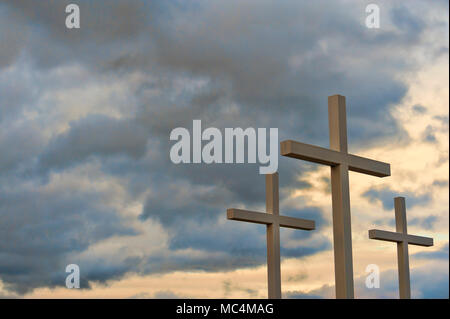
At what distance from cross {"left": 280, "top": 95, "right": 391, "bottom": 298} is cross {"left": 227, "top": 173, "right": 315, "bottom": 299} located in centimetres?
451

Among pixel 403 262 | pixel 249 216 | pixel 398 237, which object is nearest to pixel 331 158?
pixel 249 216

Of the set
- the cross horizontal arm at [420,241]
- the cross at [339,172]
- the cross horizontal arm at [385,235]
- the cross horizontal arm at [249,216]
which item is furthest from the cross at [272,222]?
the cross at [339,172]

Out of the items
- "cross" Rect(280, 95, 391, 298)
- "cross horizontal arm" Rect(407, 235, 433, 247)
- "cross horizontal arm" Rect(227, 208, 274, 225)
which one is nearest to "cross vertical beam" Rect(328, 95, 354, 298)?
"cross" Rect(280, 95, 391, 298)

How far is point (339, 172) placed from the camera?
11250 mm

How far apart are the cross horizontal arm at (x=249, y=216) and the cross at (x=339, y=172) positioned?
14.4 ft

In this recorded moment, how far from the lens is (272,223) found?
16.5 metres

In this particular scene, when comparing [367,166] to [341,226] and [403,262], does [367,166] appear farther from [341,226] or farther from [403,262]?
[403,262]

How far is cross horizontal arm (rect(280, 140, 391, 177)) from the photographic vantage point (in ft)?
33.4

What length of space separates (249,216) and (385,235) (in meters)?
4.18

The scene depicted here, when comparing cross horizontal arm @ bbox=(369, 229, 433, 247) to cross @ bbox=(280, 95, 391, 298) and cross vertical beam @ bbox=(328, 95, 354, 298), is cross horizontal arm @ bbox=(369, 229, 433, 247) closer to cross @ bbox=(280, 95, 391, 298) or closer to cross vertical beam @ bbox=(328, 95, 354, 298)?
cross @ bbox=(280, 95, 391, 298)

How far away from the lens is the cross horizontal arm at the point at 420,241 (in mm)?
18703
